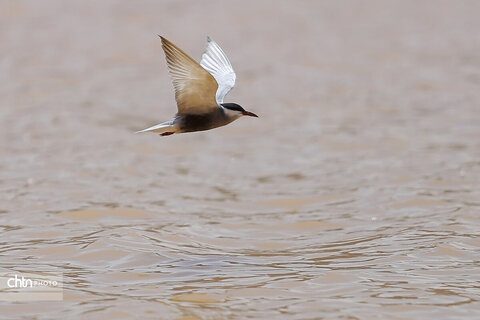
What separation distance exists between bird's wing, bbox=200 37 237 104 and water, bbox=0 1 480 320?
1.33m

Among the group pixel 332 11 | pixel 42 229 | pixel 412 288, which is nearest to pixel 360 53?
pixel 332 11

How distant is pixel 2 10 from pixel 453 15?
282 inches

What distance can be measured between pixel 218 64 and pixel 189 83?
3.16 feet

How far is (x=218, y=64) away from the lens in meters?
6.63

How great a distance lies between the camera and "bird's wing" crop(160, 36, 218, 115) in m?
5.56

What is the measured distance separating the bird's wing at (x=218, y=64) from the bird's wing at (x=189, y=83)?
0.64 metres

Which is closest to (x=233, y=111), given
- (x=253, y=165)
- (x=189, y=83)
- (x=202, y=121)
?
(x=202, y=121)

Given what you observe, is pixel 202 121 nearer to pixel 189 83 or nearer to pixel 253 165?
pixel 189 83

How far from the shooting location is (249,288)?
6.21 meters

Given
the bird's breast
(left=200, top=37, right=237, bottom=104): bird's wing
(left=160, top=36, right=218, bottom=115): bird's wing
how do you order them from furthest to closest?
(left=200, top=37, right=237, bottom=104): bird's wing < the bird's breast < (left=160, top=36, right=218, bottom=115): bird's wing

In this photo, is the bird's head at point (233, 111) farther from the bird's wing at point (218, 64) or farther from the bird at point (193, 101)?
the bird's wing at point (218, 64)

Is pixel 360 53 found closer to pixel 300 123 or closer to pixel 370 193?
pixel 300 123

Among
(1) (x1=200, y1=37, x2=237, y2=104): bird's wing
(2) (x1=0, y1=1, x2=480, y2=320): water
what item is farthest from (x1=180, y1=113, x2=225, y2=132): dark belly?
(2) (x1=0, y1=1, x2=480, y2=320): water

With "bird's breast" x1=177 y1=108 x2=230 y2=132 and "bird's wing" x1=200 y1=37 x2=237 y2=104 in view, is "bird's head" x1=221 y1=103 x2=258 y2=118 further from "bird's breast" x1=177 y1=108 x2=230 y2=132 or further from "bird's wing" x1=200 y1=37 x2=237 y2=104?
"bird's wing" x1=200 y1=37 x2=237 y2=104
